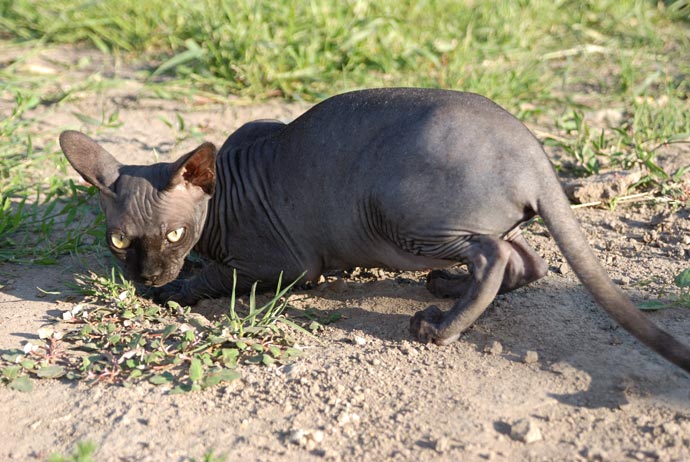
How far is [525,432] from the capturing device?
3104 mm

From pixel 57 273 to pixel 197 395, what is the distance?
4.99ft

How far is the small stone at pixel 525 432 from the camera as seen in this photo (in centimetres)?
309

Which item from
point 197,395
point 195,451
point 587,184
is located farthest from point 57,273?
point 587,184

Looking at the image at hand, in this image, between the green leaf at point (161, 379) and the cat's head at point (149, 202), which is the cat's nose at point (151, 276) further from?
the green leaf at point (161, 379)

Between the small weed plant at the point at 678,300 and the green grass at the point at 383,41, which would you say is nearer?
the small weed plant at the point at 678,300

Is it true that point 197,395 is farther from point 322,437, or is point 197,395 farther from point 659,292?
point 659,292

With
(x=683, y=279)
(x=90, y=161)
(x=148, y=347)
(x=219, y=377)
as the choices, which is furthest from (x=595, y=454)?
(x=90, y=161)

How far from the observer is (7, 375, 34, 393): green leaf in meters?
3.55

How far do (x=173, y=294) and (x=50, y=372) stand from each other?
945 millimetres

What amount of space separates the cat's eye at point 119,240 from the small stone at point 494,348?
164 centimetres

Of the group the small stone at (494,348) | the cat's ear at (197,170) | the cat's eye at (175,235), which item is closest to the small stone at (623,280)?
the small stone at (494,348)

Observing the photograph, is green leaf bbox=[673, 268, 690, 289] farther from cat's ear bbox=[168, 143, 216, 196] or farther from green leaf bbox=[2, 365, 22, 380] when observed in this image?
green leaf bbox=[2, 365, 22, 380]

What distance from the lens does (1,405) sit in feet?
11.4

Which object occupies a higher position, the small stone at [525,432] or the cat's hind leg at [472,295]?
the cat's hind leg at [472,295]
